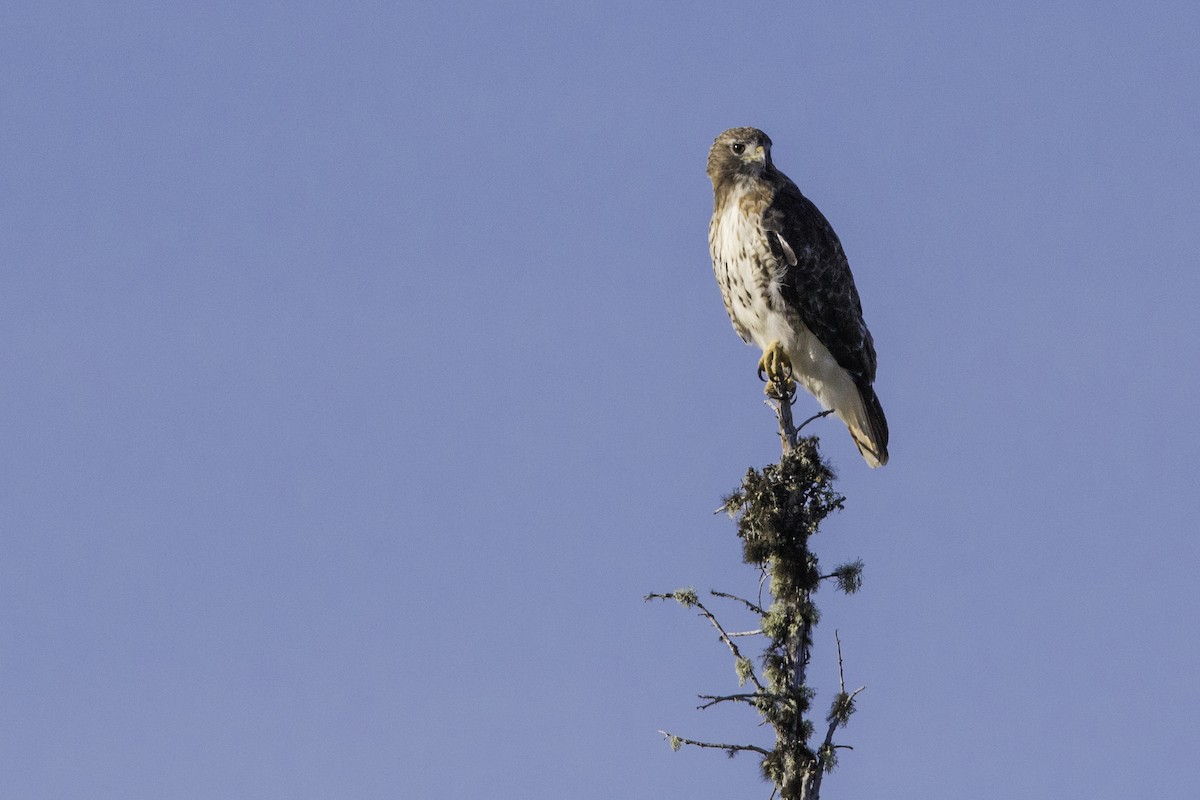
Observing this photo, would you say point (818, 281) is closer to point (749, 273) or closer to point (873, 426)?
point (749, 273)

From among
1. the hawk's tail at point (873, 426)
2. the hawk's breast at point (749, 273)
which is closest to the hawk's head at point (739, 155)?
the hawk's breast at point (749, 273)

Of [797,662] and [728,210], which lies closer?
[797,662]

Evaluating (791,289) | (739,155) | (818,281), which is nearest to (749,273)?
(791,289)

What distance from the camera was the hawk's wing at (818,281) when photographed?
1175cm

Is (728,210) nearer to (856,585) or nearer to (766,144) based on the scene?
(766,144)

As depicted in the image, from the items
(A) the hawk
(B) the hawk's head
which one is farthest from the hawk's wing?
(B) the hawk's head

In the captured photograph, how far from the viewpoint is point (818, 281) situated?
11.8m

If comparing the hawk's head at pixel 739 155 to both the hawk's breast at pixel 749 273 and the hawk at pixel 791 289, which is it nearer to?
the hawk at pixel 791 289

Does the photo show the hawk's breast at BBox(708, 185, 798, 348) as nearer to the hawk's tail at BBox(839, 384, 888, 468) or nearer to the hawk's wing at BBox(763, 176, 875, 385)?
the hawk's wing at BBox(763, 176, 875, 385)

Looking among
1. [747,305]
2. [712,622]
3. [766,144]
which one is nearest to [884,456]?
[747,305]

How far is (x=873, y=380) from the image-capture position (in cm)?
1214

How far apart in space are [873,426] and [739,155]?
7.31 feet

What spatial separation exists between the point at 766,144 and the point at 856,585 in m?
4.89

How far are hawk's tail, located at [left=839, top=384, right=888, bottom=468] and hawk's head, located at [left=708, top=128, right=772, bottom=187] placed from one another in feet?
5.88
